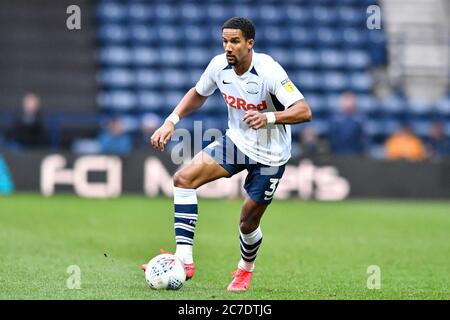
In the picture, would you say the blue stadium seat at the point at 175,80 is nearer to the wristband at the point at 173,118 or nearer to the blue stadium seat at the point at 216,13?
the blue stadium seat at the point at 216,13

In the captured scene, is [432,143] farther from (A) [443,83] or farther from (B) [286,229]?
(B) [286,229]

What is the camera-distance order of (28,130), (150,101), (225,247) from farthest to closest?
(150,101)
(28,130)
(225,247)

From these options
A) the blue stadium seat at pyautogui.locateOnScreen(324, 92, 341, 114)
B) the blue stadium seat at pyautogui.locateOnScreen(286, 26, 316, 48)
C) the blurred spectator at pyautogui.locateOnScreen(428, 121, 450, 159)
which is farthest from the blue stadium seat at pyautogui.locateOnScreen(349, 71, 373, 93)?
the blurred spectator at pyautogui.locateOnScreen(428, 121, 450, 159)

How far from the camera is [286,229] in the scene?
14.5 meters

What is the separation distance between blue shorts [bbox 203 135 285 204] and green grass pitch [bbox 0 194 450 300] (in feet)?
2.60

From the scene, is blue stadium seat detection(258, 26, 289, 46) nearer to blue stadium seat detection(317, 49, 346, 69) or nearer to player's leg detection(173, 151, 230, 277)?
blue stadium seat detection(317, 49, 346, 69)

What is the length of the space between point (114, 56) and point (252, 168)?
17.2 meters

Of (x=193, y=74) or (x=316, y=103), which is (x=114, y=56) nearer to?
(x=193, y=74)

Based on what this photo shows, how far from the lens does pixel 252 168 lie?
26.9 feet

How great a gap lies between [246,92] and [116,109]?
53.2ft

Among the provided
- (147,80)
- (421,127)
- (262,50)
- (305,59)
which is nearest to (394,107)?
(421,127)

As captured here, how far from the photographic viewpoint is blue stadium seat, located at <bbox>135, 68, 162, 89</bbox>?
24.8 m

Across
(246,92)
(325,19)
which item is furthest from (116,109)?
(246,92)
